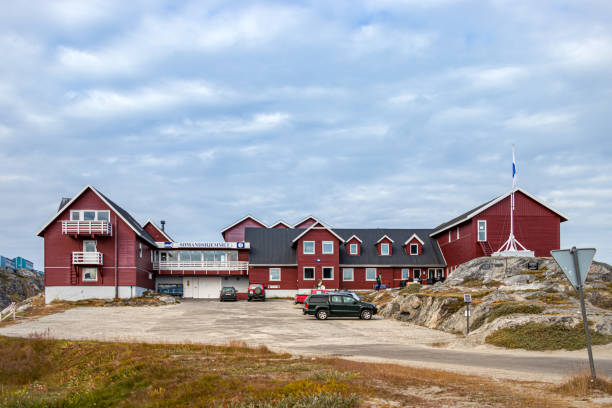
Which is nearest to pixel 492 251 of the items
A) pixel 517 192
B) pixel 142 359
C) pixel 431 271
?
pixel 517 192

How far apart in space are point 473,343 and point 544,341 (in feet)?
9.82

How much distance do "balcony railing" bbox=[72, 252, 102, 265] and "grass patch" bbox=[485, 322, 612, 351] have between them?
40075 millimetres

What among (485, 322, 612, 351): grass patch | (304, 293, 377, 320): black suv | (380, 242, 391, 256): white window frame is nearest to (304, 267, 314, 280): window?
(380, 242, 391, 256): white window frame

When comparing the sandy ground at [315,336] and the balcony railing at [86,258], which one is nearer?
the sandy ground at [315,336]

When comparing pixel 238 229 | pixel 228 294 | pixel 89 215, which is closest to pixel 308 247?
pixel 228 294

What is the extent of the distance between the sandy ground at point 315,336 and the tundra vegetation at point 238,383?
2678 millimetres

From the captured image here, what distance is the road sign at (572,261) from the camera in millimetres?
11922

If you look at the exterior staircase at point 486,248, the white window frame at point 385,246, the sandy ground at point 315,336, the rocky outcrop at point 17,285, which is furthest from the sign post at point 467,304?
the rocky outcrop at point 17,285

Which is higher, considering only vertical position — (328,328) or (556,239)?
(556,239)

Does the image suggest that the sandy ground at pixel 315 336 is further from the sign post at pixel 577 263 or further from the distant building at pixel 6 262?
the distant building at pixel 6 262

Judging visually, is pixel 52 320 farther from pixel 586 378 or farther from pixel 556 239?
pixel 556 239

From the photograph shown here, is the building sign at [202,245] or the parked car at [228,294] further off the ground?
the building sign at [202,245]

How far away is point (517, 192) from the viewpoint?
54.1m

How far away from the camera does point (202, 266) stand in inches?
2579
